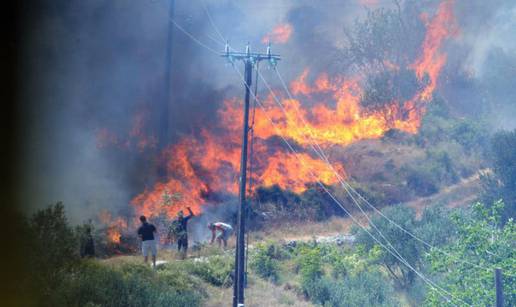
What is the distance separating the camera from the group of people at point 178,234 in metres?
20.0

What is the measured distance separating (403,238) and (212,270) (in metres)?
9.30

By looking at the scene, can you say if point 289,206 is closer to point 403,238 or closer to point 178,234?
point 403,238

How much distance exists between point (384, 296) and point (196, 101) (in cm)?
1817

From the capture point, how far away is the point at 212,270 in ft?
70.8

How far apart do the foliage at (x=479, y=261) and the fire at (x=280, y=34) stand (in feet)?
84.2

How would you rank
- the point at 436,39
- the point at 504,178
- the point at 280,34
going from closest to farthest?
the point at 504,178
the point at 280,34
the point at 436,39

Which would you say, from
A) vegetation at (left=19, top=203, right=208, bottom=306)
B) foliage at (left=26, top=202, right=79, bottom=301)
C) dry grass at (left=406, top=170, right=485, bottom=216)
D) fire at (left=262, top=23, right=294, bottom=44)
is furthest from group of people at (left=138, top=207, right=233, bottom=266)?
fire at (left=262, top=23, right=294, bottom=44)

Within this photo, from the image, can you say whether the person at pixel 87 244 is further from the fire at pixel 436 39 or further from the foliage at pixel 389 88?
the fire at pixel 436 39

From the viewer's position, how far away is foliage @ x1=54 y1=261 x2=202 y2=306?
628 inches

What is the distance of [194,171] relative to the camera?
3175 cm

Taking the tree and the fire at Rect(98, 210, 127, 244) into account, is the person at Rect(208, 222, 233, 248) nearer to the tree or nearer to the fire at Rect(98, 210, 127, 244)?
the fire at Rect(98, 210, 127, 244)

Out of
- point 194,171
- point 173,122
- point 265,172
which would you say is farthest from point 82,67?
point 265,172

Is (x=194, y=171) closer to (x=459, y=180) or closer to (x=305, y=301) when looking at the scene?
(x=305, y=301)

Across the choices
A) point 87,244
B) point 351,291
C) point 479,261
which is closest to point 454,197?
point 351,291
